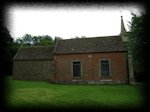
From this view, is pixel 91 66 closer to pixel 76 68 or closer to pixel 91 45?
pixel 76 68

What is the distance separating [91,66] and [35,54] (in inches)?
437

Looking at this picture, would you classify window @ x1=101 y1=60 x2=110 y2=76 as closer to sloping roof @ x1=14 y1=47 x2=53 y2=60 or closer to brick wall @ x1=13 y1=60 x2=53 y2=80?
brick wall @ x1=13 y1=60 x2=53 y2=80

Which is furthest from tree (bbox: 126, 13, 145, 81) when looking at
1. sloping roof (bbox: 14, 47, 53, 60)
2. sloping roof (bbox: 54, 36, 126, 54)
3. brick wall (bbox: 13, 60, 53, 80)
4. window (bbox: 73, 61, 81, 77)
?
sloping roof (bbox: 14, 47, 53, 60)

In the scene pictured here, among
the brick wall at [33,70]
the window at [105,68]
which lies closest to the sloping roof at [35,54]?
the brick wall at [33,70]

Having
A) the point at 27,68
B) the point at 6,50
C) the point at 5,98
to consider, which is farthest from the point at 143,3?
the point at 27,68

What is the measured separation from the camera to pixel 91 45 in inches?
1168

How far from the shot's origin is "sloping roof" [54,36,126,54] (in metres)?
28.2

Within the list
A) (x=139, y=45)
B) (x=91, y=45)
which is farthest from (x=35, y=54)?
(x=139, y=45)

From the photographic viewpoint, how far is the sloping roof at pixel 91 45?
28.2m

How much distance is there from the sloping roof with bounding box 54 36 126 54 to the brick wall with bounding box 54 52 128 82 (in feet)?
2.59

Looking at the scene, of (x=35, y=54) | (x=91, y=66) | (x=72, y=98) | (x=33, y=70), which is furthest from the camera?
(x=35, y=54)

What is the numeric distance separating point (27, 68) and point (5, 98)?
31804mm

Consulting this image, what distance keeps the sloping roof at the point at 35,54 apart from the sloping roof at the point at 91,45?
2.34 m

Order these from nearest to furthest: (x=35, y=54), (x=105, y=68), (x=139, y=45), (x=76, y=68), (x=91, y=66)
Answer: (x=139, y=45), (x=105, y=68), (x=91, y=66), (x=76, y=68), (x=35, y=54)
